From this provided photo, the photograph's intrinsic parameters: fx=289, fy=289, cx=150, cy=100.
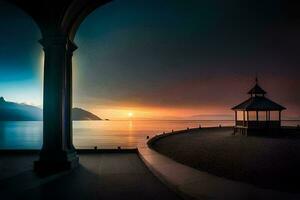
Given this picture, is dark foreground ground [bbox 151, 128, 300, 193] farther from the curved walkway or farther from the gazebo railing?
the gazebo railing

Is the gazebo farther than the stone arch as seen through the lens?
Yes

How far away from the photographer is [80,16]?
27.9 ft

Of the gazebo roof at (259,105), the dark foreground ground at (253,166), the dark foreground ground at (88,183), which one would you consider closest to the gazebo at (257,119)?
the gazebo roof at (259,105)

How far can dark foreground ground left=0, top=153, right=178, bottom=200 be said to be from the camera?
536 centimetres

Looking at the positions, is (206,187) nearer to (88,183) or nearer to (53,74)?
(88,183)

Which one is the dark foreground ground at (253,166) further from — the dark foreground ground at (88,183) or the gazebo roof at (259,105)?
the gazebo roof at (259,105)

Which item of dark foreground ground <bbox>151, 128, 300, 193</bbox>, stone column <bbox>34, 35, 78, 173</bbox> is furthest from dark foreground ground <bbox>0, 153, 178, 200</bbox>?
dark foreground ground <bbox>151, 128, 300, 193</bbox>

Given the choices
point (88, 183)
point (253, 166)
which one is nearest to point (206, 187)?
point (88, 183)

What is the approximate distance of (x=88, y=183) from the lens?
6273 mm

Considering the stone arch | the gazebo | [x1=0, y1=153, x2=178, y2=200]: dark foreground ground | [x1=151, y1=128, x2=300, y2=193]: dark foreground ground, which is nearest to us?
[x1=0, y1=153, x2=178, y2=200]: dark foreground ground

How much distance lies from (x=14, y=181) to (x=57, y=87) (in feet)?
8.51

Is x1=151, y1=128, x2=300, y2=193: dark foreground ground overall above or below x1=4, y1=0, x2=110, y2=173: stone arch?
below

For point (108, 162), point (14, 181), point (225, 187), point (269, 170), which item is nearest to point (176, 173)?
point (225, 187)

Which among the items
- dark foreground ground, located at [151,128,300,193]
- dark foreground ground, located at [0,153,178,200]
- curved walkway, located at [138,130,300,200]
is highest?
curved walkway, located at [138,130,300,200]
